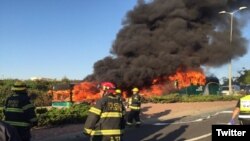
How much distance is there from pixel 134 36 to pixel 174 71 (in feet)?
16.0

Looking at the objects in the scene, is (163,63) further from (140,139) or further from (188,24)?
(140,139)

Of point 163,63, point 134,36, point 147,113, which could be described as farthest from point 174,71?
point 147,113

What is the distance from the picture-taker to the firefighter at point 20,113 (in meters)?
8.56

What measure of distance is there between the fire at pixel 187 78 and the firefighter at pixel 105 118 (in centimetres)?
3152

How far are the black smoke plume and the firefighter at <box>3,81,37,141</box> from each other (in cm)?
2881

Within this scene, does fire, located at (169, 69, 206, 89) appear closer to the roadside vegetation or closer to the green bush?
the roadside vegetation

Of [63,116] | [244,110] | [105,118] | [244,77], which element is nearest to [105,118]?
[105,118]

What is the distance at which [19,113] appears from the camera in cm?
857

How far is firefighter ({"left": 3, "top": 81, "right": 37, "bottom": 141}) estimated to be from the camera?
28.1 ft

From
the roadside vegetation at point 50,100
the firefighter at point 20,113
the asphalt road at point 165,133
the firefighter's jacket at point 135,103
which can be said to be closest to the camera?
the firefighter at point 20,113

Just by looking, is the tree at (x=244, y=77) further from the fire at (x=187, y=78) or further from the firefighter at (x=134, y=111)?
the firefighter at (x=134, y=111)

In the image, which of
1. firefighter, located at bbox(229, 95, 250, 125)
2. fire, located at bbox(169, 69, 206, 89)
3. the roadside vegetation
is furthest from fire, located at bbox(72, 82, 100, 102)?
firefighter, located at bbox(229, 95, 250, 125)

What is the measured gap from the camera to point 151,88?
3884 centimetres

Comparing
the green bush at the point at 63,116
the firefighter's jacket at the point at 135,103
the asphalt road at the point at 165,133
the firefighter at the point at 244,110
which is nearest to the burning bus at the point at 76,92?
the green bush at the point at 63,116
